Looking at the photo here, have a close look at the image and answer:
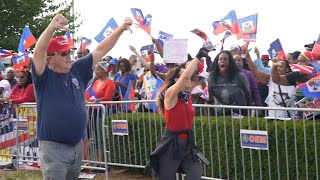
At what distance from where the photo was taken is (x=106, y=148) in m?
10.8

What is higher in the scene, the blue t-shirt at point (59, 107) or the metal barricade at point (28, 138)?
the blue t-shirt at point (59, 107)

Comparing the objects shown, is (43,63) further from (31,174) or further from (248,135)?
(31,174)

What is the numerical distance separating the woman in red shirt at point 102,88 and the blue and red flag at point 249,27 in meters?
2.53

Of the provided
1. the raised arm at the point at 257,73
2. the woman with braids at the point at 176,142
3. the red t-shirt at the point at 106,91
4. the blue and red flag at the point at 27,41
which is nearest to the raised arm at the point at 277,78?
the raised arm at the point at 257,73

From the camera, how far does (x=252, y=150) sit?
8.11m

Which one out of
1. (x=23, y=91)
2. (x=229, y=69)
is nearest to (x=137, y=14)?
(x=23, y=91)

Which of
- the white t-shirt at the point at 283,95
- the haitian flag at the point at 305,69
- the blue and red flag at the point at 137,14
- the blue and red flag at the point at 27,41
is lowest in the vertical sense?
the white t-shirt at the point at 283,95

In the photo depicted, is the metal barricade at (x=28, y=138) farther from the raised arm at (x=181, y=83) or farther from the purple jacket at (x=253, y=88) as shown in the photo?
the raised arm at (x=181, y=83)

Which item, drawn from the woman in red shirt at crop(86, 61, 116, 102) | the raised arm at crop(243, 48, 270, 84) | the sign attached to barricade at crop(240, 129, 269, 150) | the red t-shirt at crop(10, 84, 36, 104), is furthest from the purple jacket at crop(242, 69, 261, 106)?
the red t-shirt at crop(10, 84, 36, 104)

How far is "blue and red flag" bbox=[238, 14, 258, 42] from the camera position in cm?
975

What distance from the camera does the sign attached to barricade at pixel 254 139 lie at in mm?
7863

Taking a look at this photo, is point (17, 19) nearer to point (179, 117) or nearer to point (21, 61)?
point (21, 61)

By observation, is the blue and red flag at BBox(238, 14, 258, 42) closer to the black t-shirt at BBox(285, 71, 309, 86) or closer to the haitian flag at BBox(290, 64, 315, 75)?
the black t-shirt at BBox(285, 71, 309, 86)

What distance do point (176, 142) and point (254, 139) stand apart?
4.16 ft
